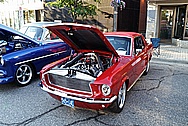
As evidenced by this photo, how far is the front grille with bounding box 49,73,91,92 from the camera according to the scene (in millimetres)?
3145

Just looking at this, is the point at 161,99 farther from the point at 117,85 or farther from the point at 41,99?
the point at 41,99

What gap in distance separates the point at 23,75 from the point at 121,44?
270cm

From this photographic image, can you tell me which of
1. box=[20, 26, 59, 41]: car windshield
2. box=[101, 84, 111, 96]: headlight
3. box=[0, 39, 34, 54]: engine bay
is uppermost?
box=[20, 26, 59, 41]: car windshield

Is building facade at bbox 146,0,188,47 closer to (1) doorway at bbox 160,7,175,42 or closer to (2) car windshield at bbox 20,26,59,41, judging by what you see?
(1) doorway at bbox 160,7,175,42

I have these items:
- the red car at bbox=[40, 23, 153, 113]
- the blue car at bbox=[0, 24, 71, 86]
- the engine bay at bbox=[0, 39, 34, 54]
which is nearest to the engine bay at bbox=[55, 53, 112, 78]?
the red car at bbox=[40, 23, 153, 113]

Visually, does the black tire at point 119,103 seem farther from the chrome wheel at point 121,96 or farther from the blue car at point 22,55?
the blue car at point 22,55

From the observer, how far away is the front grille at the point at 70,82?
314 cm

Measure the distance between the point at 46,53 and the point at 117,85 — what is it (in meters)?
2.98

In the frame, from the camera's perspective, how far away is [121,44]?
14.9 feet

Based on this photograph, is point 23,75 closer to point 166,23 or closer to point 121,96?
point 121,96

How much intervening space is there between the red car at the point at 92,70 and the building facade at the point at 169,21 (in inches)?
285

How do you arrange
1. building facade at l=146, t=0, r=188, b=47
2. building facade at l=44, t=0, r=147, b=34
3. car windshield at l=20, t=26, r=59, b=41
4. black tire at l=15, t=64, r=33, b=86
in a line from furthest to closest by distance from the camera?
1. building facade at l=44, t=0, r=147, b=34
2. building facade at l=146, t=0, r=188, b=47
3. car windshield at l=20, t=26, r=59, b=41
4. black tire at l=15, t=64, r=33, b=86

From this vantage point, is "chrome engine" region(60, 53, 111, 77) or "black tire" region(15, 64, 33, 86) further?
"black tire" region(15, 64, 33, 86)

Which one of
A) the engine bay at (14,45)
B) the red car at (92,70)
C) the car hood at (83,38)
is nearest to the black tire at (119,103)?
the red car at (92,70)
